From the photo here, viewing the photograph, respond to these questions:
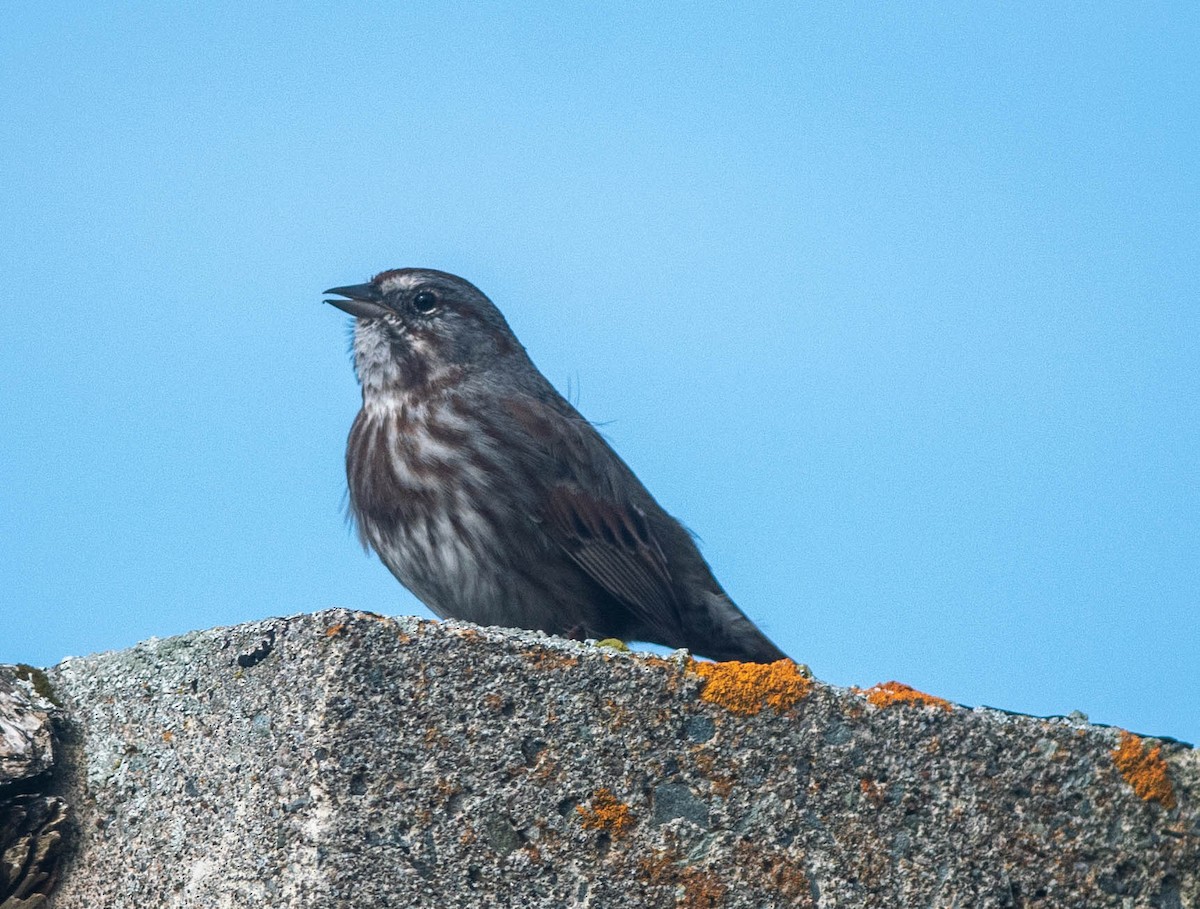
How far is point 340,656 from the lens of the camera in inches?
101

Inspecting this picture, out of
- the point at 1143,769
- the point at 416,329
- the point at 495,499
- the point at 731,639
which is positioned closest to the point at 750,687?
the point at 1143,769

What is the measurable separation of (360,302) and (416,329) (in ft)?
0.82

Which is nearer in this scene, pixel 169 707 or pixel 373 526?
pixel 169 707

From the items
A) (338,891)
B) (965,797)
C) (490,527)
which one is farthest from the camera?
(490,527)

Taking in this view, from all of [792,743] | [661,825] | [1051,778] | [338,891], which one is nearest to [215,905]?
[338,891]

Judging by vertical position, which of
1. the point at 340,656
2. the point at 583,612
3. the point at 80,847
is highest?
the point at 583,612

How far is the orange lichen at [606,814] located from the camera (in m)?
2.65

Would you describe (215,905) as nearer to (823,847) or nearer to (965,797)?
(823,847)

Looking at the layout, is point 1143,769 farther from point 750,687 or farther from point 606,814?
point 606,814

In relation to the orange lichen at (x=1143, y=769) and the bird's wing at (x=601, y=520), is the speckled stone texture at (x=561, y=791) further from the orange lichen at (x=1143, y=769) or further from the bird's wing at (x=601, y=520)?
the bird's wing at (x=601, y=520)

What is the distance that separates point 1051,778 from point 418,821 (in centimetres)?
128

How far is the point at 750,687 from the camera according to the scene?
2.82m

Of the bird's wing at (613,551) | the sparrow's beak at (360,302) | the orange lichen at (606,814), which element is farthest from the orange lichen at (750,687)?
the sparrow's beak at (360,302)

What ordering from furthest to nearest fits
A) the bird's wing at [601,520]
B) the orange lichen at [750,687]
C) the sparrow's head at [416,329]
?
the sparrow's head at [416,329], the bird's wing at [601,520], the orange lichen at [750,687]
